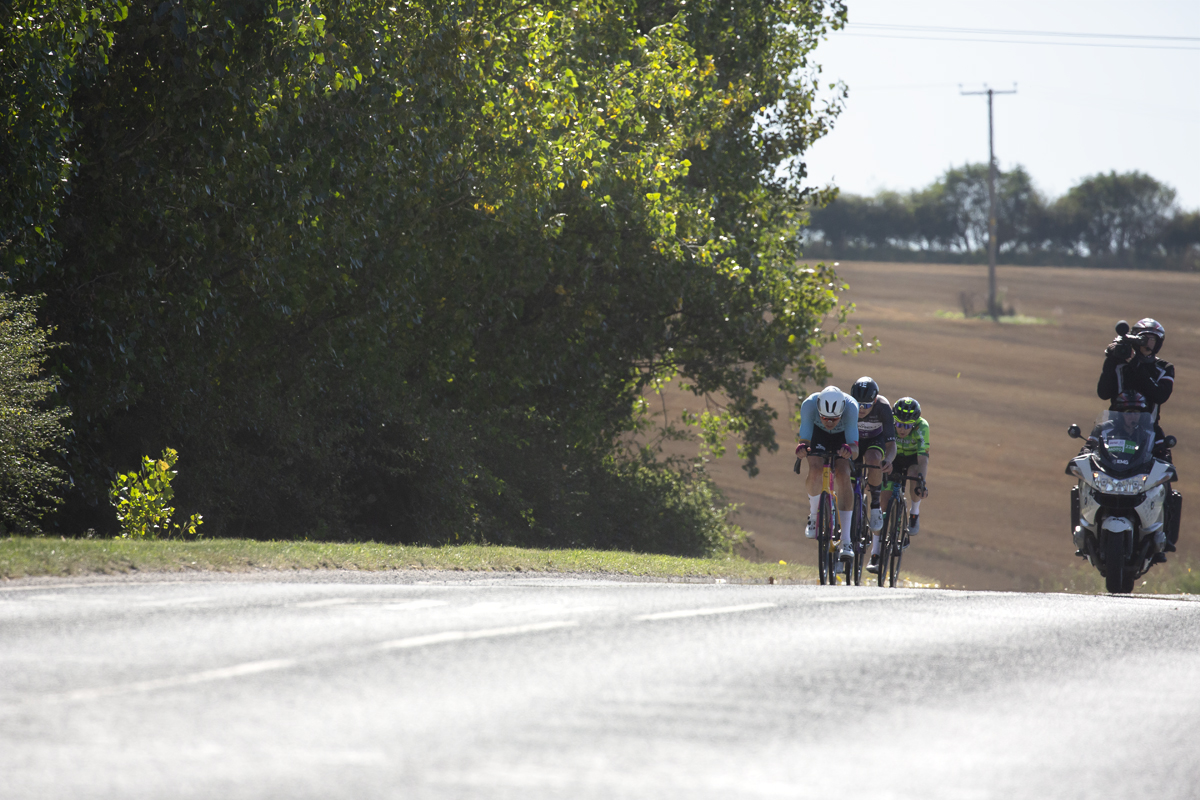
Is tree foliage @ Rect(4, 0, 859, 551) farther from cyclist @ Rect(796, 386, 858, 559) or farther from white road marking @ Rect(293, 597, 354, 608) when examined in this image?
white road marking @ Rect(293, 597, 354, 608)

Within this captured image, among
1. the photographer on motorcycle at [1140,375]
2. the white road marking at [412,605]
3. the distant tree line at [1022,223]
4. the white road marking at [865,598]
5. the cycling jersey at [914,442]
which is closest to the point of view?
the white road marking at [412,605]

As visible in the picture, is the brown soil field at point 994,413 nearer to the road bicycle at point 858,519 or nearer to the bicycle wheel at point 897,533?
the bicycle wheel at point 897,533

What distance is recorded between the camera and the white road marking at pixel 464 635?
6.77 meters

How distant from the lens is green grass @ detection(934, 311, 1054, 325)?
76.2 m

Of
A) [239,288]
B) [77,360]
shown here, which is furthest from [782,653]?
[239,288]

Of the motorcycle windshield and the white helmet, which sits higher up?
the white helmet

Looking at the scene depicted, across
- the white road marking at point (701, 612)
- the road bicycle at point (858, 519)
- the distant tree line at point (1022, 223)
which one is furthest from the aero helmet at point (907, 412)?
the distant tree line at point (1022, 223)

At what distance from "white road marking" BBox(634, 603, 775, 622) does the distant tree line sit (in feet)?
371

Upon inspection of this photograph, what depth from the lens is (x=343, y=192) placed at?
1889 cm

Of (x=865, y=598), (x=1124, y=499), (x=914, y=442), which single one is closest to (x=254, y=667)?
(x=865, y=598)

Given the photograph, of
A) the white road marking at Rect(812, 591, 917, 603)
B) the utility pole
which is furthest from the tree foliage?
the utility pole

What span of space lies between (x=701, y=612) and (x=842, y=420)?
4451 millimetres

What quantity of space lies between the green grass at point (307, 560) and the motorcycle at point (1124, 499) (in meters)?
4.26

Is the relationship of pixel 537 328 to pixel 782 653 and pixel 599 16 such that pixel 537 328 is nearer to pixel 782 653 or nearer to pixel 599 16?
pixel 599 16
